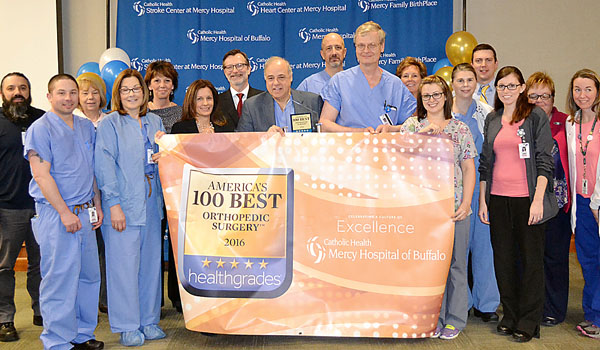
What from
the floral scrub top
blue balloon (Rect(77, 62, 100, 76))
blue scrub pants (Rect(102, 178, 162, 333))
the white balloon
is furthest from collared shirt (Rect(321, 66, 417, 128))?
blue balloon (Rect(77, 62, 100, 76))

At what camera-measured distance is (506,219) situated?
334 centimetres

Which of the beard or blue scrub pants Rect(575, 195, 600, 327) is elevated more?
the beard

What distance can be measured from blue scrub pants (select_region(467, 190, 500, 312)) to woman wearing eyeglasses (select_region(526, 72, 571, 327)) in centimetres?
35

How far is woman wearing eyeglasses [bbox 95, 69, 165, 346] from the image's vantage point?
125 inches

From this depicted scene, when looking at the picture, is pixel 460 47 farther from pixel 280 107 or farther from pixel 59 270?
pixel 59 270

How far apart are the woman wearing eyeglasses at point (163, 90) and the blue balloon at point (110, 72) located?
1.55 m

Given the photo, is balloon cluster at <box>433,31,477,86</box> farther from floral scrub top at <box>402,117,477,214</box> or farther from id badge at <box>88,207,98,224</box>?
id badge at <box>88,207,98,224</box>

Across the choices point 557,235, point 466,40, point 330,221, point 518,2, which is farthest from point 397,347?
point 518,2

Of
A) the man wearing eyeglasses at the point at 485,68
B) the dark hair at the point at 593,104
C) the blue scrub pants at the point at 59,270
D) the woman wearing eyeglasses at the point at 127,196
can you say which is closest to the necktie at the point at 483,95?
the man wearing eyeglasses at the point at 485,68

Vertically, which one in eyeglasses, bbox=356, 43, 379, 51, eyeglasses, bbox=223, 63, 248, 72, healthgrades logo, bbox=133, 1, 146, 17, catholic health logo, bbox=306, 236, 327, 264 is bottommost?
catholic health logo, bbox=306, 236, 327, 264

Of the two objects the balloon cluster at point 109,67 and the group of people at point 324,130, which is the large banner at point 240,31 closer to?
the balloon cluster at point 109,67

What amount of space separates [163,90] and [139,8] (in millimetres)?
2887

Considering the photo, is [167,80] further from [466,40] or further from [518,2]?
[518,2]

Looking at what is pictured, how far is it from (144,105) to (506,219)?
2390 mm
